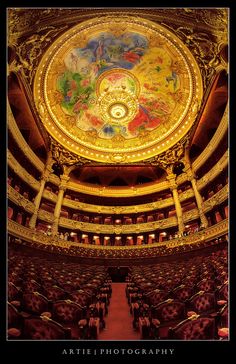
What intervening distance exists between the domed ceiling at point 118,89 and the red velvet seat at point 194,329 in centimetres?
1524

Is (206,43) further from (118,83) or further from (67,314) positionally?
(67,314)

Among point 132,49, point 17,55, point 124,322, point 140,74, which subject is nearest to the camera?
point 124,322

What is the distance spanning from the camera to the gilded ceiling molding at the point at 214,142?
53.4 feet

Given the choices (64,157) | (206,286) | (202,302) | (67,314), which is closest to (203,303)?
(202,302)

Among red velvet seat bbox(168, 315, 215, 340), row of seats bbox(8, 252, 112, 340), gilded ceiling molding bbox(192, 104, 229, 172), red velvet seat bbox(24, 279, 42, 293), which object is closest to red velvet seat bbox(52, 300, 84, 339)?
row of seats bbox(8, 252, 112, 340)

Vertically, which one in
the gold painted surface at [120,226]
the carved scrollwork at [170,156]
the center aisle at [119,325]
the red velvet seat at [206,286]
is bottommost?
the center aisle at [119,325]

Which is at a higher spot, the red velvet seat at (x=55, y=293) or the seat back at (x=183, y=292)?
the red velvet seat at (x=55, y=293)

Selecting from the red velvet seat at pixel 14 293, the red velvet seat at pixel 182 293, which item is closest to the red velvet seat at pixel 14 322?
the red velvet seat at pixel 14 293

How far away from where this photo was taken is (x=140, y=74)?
62.6 ft

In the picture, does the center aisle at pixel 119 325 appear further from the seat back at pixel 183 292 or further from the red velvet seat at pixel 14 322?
the red velvet seat at pixel 14 322

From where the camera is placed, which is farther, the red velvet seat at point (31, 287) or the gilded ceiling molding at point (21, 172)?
the gilded ceiling molding at point (21, 172)
